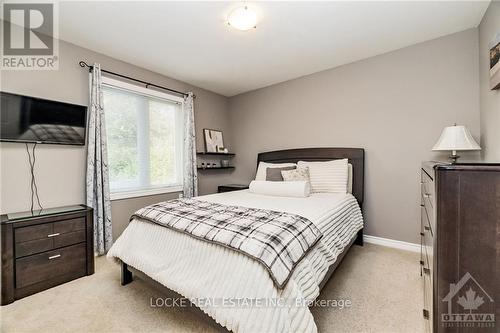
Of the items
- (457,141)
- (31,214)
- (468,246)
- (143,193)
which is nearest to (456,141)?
(457,141)

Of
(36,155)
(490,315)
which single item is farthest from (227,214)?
(36,155)

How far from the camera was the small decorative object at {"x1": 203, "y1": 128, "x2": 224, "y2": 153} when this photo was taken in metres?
4.10

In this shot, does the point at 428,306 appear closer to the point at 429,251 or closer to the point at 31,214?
the point at 429,251

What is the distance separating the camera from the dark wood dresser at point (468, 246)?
97 cm

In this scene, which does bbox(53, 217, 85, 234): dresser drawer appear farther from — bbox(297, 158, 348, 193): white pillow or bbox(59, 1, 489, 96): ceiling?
bbox(297, 158, 348, 193): white pillow

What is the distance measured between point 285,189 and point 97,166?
7.30 ft

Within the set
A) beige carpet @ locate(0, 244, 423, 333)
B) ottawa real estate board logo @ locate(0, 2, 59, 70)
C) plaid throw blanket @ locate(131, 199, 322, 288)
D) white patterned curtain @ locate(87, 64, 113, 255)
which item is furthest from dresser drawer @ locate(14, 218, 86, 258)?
ottawa real estate board logo @ locate(0, 2, 59, 70)

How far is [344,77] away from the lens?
10.5 feet

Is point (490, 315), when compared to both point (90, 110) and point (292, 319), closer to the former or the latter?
point (292, 319)

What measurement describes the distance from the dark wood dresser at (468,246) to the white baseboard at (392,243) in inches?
77.2

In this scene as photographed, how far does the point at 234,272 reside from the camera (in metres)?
1.25

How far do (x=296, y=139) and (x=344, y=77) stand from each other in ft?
3.69

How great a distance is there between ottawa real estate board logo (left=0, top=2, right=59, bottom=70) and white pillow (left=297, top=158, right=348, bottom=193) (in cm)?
319

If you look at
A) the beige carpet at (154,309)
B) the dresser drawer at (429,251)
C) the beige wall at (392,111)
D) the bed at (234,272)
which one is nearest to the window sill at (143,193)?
A: the beige carpet at (154,309)
